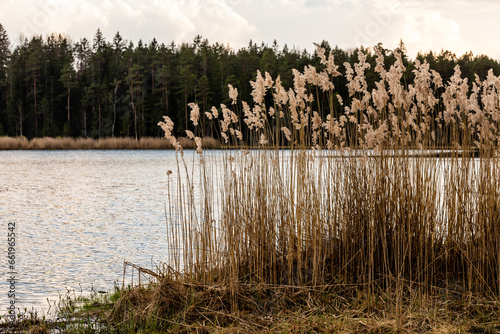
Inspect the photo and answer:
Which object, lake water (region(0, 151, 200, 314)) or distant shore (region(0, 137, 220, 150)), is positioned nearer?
lake water (region(0, 151, 200, 314))

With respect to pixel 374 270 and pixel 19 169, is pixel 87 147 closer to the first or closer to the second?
pixel 19 169

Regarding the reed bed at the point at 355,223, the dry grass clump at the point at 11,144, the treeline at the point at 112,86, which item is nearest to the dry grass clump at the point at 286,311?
the reed bed at the point at 355,223

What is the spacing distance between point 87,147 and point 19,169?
19.1 metres

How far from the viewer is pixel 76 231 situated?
398 inches

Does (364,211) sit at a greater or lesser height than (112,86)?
lesser

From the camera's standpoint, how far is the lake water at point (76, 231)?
638cm

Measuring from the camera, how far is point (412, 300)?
434cm

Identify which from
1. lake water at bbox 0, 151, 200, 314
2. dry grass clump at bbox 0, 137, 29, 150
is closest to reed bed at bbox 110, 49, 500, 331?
lake water at bbox 0, 151, 200, 314

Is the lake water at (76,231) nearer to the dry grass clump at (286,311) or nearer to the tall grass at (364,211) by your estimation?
the dry grass clump at (286,311)

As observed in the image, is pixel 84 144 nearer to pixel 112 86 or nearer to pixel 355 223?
pixel 112 86

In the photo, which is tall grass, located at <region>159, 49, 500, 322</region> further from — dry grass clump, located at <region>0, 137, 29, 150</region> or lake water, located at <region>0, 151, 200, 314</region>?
dry grass clump, located at <region>0, 137, 29, 150</region>

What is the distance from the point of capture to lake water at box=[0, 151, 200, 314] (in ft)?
20.9

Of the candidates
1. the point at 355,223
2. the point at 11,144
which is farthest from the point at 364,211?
the point at 11,144

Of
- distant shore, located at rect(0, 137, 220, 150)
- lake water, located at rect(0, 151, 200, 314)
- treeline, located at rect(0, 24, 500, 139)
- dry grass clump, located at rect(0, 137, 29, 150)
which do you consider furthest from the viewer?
treeline, located at rect(0, 24, 500, 139)
